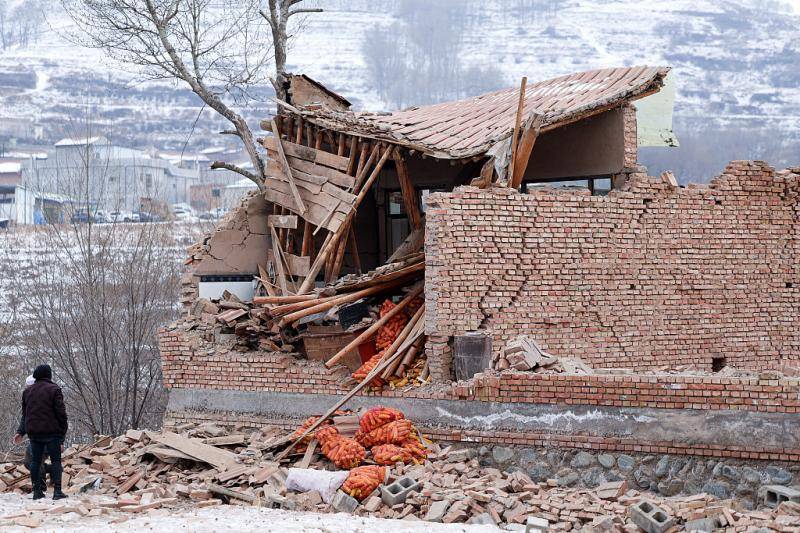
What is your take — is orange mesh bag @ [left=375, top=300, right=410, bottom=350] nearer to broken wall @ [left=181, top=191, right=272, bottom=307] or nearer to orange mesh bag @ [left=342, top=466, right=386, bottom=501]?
orange mesh bag @ [left=342, top=466, right=386, bottom=501]

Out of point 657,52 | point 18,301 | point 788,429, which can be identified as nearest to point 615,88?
point 788,429

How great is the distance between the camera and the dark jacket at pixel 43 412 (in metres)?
10.4

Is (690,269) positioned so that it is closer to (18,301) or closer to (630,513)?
(630,513)

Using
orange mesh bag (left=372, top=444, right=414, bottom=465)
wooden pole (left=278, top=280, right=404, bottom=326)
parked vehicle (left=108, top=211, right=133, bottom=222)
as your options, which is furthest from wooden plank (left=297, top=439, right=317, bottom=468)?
parked vehicle (left=108, top=211, right=133, bottom=222)

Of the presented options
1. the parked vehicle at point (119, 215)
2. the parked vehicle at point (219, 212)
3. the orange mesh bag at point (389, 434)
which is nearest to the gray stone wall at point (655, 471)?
the orange mesh bag at point (389, 434)

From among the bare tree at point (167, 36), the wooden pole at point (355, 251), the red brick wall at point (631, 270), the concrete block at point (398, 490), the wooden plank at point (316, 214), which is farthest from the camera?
the bare tree at point (167, 36)

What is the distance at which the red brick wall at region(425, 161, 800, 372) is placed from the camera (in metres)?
12.3

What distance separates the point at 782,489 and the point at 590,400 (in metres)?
2.13

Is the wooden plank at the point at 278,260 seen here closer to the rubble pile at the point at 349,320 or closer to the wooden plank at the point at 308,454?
the rubble pile at the point at 349,320

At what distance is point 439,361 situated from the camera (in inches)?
478

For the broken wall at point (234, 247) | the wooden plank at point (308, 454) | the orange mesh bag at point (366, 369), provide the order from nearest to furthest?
the wooden plank at point (308, 454), the orange mesh bag at point (366, 369), the broken wall at point (234, 247)

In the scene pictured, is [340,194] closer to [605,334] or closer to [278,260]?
[278,260]

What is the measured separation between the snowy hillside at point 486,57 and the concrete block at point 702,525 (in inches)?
4038

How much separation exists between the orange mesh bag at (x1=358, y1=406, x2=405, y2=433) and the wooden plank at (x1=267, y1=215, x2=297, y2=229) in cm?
500
